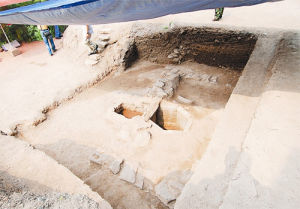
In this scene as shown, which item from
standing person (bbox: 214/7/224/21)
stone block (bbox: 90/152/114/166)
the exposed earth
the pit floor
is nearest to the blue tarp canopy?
the exposed earth

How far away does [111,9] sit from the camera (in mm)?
2381

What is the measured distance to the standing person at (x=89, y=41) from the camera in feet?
21.5

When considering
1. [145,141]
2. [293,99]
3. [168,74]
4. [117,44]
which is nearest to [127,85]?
[168,74]

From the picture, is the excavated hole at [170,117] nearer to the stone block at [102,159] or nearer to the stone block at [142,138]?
the stone block at [142,138]

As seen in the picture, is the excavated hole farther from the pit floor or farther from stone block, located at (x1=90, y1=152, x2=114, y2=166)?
stone block, located at (x1=90, y1=152, x2=114, y2=166)

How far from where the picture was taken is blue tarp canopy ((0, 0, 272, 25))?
87.4 inches

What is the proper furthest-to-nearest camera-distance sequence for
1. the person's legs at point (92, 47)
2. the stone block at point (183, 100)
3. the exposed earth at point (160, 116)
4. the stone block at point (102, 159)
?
the person's legs at point (92, 47) → the stone block at point (183, 100) → the stone block at point (102, 159) → the exposed earth at point (160, 116)

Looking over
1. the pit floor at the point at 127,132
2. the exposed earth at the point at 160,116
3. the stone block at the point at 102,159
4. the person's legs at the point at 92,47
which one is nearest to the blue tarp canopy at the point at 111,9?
the exposed earth at the point at 160,116

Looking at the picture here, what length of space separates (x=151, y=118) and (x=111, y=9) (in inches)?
110

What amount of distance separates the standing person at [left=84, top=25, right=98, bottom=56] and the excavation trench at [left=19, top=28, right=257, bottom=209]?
4.63 feet

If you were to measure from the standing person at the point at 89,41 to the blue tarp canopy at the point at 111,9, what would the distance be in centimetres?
364

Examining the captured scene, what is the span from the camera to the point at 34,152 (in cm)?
267

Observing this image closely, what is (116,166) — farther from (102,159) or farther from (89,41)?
(89,41)

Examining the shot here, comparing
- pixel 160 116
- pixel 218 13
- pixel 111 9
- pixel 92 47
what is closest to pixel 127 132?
pixel 160 116
